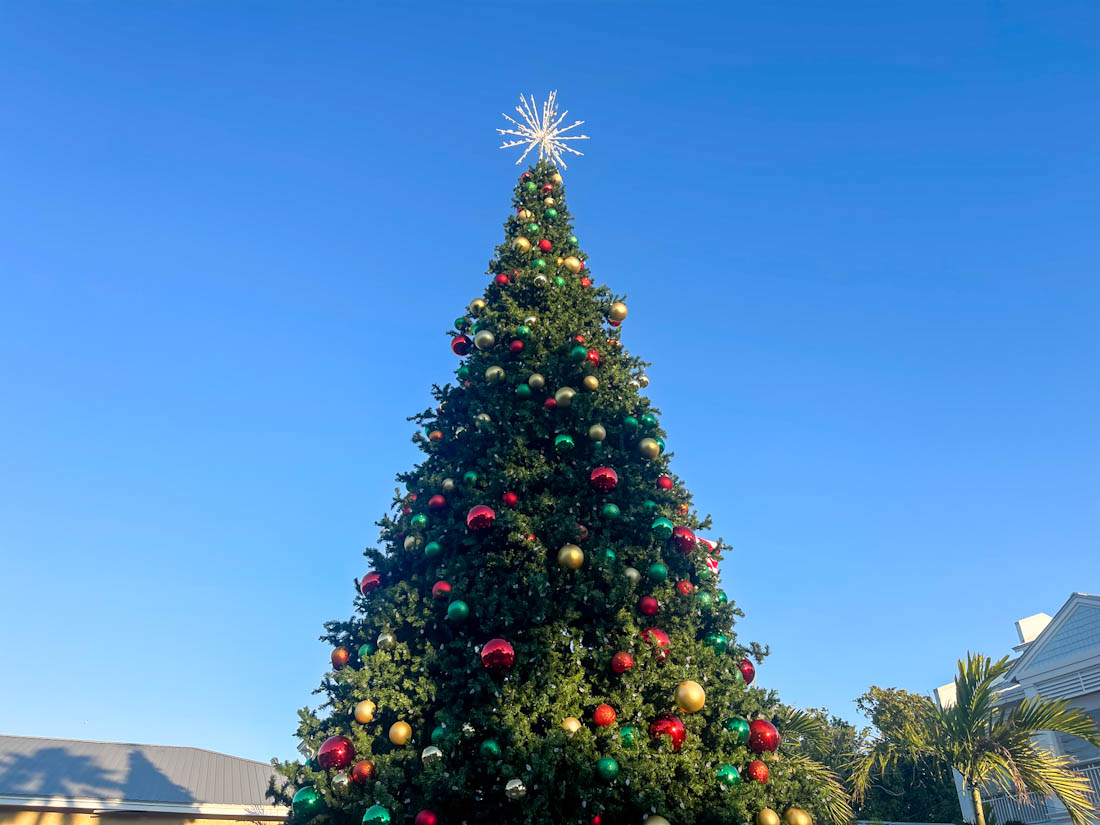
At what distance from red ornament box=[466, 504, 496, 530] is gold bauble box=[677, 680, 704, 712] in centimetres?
290

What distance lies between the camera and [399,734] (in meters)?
7.16

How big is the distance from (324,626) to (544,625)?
115 inches

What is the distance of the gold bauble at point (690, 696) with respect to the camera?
23.5ft

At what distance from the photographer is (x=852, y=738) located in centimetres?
3195

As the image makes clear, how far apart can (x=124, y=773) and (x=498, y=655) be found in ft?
54.9

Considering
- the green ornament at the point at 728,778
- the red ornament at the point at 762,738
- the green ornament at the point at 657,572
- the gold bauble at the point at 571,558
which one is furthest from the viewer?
the green ornament at the point at 657,572

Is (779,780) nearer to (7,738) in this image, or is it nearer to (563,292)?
(563,292)

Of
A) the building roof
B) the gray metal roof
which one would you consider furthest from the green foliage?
the gray metal roof

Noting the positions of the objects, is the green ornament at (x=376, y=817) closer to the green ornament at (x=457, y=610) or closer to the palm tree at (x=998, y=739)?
the green ornament at (x=457, y=610)

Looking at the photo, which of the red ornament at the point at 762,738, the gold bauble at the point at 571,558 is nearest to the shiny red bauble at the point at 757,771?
the red ornament at the point at 762,738

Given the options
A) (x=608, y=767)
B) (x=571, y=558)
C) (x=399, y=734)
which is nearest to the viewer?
(x=608, y=767)

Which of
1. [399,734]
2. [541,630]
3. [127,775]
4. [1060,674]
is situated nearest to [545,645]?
[541,630]

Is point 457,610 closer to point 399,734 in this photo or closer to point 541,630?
point 541,630

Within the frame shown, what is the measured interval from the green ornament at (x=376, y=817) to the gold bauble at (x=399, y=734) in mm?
714
